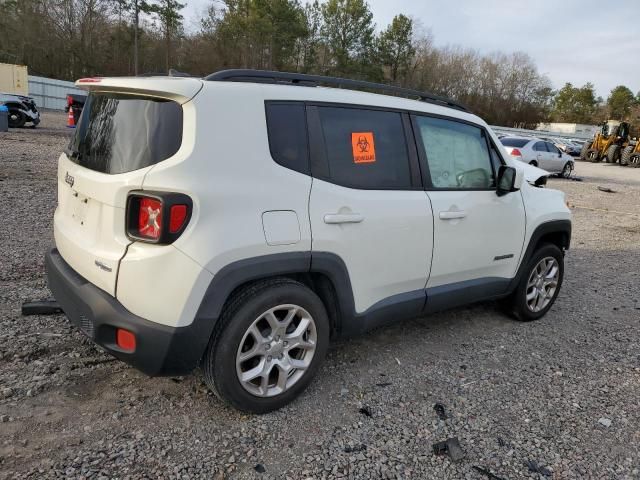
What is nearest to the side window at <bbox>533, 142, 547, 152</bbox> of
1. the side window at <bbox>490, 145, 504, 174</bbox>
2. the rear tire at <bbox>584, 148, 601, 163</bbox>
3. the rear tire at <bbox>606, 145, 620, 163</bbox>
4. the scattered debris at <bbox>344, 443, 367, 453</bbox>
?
the rear tire at <bbox>606, 145, 620, 163</bbox>

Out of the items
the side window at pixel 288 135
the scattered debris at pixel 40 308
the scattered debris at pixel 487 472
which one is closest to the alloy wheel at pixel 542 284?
the scattered debris at pixel 487 472

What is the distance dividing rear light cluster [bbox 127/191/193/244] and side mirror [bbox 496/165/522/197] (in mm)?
2513

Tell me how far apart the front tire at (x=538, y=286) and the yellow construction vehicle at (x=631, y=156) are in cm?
2780

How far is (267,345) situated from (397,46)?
6608 centimetres

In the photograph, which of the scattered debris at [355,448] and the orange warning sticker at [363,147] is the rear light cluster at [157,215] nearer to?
the orange warning sticker at [363,147]

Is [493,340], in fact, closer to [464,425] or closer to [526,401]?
[526,401]

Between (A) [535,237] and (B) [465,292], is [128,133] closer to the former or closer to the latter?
(B) [465,292]

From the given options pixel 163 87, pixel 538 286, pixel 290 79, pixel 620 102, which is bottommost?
pixel 538 286

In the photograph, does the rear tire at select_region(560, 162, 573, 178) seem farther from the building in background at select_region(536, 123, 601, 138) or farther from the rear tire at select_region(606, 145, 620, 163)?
the building in background at select_region(536, 123, 601, 138)

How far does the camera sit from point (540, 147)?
60.2 feet

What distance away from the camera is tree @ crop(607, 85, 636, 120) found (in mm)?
78438

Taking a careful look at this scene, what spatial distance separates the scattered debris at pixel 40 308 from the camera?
3695 mm

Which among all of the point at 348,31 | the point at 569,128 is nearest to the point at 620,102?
the point at 569,128

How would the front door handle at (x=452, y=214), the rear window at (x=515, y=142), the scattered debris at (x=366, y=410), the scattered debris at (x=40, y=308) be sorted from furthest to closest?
the rear window at (x=515, y=142), the scattered debris at (x=40, y=308), the front door handle at (x=452, y=214), the scattered debris at (x=366, y=410)
